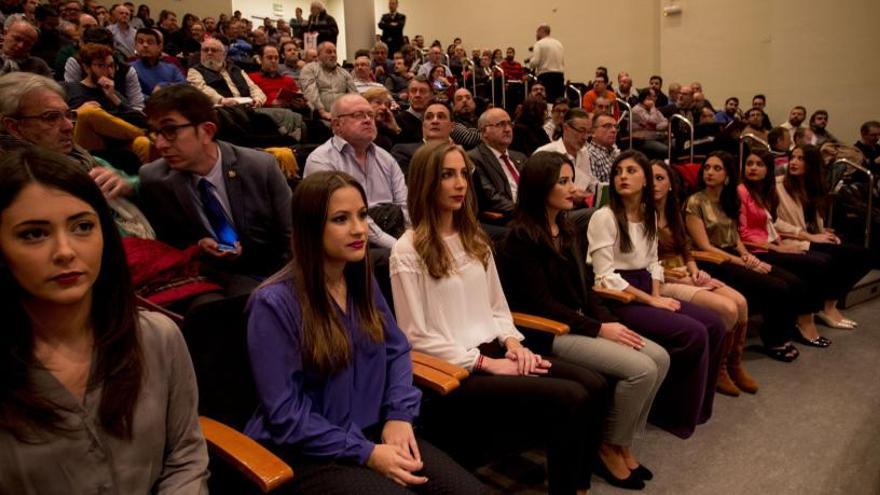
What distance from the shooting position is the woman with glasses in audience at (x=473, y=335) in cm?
187

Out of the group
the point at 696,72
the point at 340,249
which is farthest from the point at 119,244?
the point at 696,72

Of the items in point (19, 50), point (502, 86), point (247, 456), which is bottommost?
point (247, 456)

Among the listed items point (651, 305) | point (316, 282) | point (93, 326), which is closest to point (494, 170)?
point (651, 305)

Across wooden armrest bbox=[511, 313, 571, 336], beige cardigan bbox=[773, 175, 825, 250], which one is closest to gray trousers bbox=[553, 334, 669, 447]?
wooden armrest bbox=[511, 313, 571, 336]

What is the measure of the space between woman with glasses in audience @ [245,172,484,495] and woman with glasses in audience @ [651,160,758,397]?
1.80m

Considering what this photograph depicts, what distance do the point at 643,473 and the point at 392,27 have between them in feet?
30.1

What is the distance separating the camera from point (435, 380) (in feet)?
5.78

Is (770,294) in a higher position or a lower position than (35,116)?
lower

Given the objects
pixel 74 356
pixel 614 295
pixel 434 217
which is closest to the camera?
pixel 74 356

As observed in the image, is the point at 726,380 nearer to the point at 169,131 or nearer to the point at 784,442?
the point at 784,442

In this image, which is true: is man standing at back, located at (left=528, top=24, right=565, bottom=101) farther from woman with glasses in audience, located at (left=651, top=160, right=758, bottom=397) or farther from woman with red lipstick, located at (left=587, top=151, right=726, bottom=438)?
woman with red lipstick, located at (left=587, top=151, right=726, bottom=438)

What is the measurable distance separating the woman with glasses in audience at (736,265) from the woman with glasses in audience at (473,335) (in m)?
1.77

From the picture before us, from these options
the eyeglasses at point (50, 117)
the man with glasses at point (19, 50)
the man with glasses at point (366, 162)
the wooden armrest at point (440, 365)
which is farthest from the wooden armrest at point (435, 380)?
the man with glasses at point (19, 50)

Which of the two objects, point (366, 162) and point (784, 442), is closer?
point (784, 442)
